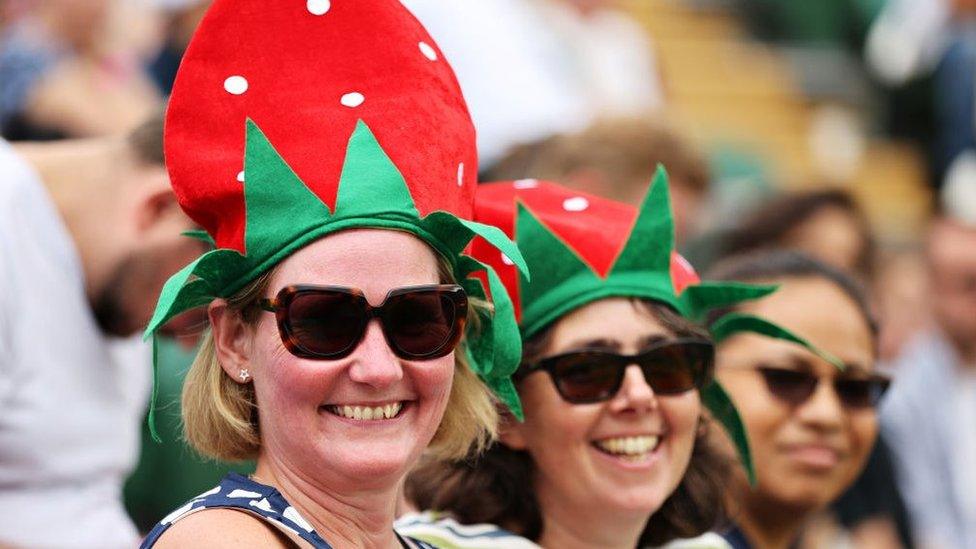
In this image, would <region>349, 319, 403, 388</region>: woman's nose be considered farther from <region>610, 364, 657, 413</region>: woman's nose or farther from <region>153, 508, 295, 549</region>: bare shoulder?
<region>610, 364, 657, 413</region>: woman's nose

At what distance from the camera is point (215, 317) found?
7.88ft

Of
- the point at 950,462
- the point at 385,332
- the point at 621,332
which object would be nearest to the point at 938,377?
the point at 950,462

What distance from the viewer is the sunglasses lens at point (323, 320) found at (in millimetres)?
2234

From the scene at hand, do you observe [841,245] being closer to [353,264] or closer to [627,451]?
[627,451]

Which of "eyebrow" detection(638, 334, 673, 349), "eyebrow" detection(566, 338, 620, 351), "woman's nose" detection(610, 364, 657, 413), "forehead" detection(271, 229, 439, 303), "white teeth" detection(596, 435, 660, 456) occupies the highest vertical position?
"forehead" detection(271, 229, 439, 303)

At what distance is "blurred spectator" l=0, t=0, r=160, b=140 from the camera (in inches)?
201

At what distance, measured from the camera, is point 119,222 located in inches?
148

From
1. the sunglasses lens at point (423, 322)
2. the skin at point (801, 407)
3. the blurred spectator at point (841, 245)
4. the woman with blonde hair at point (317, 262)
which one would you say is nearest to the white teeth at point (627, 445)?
the woman with blonde hair at point (317, 262)

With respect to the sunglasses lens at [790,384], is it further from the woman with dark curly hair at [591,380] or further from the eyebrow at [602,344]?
the eyebrow at [602,344]

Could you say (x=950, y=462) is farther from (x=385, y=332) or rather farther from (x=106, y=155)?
(x=385, y=332)

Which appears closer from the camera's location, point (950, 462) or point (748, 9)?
point (950, 462)

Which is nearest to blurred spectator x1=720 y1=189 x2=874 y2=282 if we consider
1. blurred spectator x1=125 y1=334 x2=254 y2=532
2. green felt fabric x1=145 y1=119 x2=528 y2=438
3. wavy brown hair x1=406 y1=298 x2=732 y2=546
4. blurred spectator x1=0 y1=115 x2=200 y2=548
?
blurred spectator x1=125 y1=334 x2=254 y2=532

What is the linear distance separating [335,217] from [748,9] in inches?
392

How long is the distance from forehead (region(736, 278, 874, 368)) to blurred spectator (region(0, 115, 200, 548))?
1.38 m
